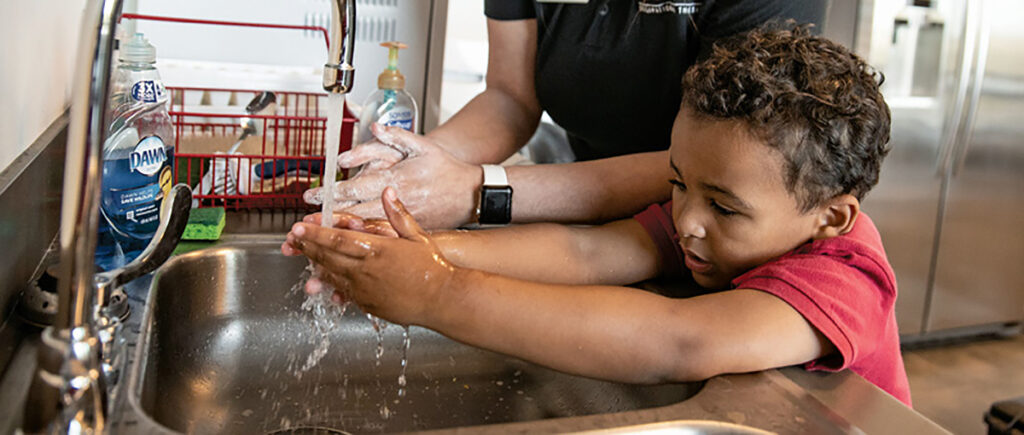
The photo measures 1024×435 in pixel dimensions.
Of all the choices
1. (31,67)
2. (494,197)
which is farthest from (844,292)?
(31,67)

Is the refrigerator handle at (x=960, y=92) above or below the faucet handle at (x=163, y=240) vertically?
above

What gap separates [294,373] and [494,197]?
1.11 ft

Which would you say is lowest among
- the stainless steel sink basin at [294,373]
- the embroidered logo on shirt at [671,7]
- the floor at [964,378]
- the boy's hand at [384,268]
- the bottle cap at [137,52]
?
the floor at [964,378]

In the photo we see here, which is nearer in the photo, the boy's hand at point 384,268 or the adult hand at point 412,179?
the boy's hand at point 384,268

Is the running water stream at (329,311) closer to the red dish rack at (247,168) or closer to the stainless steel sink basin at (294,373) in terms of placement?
the stainless steel sink basin at (294,373)

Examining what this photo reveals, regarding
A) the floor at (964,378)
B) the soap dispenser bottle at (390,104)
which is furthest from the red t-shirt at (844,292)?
the floor at (964,378)

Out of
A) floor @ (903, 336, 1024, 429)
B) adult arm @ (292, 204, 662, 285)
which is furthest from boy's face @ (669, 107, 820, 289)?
floor @ (903, 336, 1024, 429)

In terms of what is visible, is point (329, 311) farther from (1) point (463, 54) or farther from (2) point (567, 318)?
(1) point (463, 54)

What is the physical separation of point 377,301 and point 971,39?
249 cm

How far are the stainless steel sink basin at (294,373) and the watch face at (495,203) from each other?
18 cm

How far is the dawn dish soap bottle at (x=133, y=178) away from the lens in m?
0.93

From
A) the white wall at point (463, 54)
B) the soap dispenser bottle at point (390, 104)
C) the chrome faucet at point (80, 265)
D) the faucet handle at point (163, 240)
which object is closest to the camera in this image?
the chrome faucet at point (80, 265)

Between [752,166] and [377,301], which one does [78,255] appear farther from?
[752,166]

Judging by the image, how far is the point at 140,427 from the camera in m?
0.62
